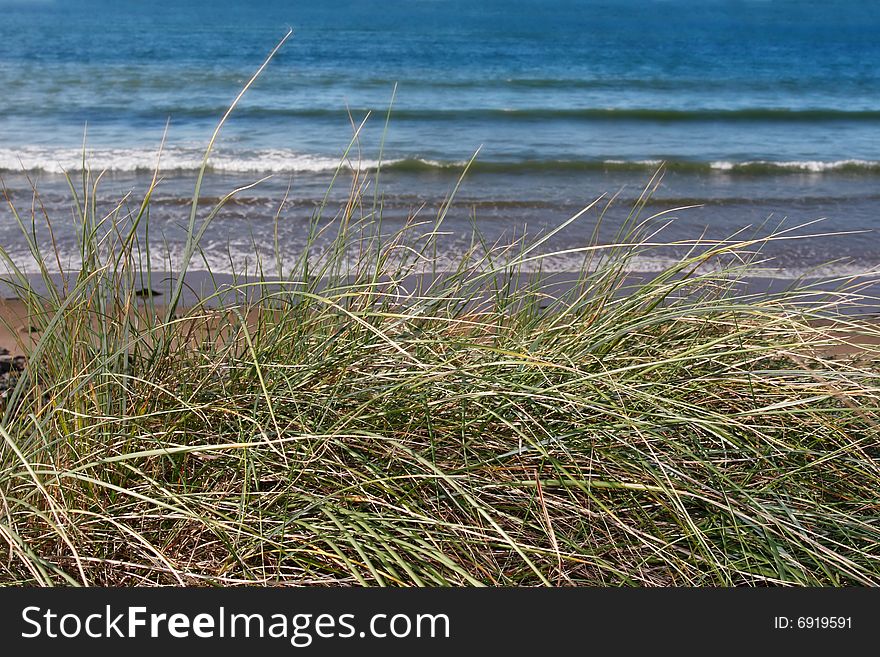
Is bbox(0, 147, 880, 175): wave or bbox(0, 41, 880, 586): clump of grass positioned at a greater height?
bbox(0, 147, 880, 175): wave

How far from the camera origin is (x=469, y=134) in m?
13.9

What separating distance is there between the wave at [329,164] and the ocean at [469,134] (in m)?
0.04

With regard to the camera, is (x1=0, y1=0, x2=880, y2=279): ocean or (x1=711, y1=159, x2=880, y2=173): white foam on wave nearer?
(x1=0, y1=0, x2=880, y2=279): ocean

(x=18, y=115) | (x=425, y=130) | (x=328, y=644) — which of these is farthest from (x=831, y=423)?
(x=18, y=115)

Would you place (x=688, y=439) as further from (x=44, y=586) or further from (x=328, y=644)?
(x=44, y=586)

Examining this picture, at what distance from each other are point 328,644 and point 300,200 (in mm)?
7732

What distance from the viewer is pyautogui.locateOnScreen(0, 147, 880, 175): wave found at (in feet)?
35.8

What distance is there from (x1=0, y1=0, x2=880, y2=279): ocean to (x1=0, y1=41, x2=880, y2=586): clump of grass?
0.59 meters

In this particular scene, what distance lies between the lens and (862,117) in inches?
656

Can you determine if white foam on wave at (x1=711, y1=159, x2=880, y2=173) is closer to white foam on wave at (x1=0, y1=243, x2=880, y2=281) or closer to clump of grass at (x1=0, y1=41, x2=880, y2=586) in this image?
white foam on wave at (x1=0, y1=243, x2=880, y2=281)

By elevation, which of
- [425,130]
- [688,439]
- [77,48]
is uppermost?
[77,48]

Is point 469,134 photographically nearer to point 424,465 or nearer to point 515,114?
point 515,114

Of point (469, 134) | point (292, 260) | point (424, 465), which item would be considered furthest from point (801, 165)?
point (424, 465)

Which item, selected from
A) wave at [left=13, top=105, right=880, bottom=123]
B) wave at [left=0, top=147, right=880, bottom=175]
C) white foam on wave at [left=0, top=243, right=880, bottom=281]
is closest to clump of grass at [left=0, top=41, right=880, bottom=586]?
white foam on wave at [left=0, top=243, right=880, bottom=281]
